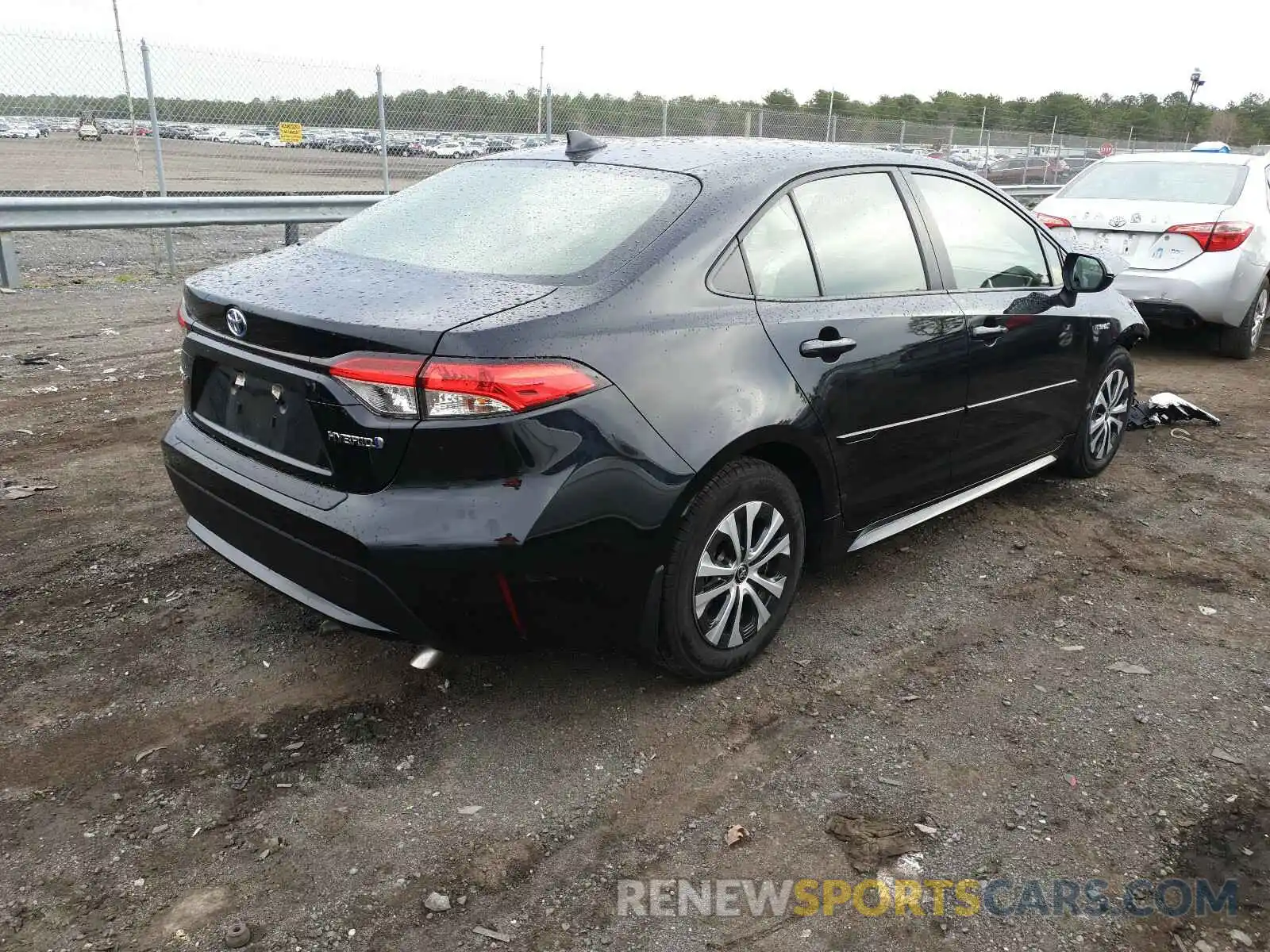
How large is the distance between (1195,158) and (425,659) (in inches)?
316

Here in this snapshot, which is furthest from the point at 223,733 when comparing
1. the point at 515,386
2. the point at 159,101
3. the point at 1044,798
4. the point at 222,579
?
the point at 159,101

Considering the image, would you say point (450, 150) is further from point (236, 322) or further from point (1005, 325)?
point (236, 322)

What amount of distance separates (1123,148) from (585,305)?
32.9 meters

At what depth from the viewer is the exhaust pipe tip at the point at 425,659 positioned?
303 centimetres

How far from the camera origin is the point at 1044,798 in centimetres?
272

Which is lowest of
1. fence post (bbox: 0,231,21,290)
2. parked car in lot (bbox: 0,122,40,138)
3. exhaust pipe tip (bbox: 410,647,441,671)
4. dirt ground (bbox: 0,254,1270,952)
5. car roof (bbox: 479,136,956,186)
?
dirt ground (bbox: 0,254,1270,952)

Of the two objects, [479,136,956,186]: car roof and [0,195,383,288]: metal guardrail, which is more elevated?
[479,136,956,186]: car roof

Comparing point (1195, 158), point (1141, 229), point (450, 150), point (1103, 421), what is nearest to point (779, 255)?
point (1103, 421)

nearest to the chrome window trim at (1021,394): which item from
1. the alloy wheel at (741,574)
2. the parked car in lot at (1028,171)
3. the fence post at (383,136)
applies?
the alloy wheel at (741,574)

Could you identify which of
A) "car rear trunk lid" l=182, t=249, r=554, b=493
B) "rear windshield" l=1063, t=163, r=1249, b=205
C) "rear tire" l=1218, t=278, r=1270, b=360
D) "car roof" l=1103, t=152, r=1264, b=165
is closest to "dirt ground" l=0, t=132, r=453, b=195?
"rear windshield" l=1063, t=163, r=1249, b=205

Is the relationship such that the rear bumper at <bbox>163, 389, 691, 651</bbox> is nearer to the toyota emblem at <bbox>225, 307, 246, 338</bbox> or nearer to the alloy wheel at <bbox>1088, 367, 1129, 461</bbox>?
the toyota emblem at <bbox>225, 307, 246, 338</bbox>

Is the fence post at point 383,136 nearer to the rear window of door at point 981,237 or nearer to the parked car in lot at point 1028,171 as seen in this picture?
the rear window of door at point 981,237

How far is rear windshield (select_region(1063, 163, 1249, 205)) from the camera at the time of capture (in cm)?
→ 784

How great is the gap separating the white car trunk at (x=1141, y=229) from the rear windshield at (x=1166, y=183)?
16 centimetres
